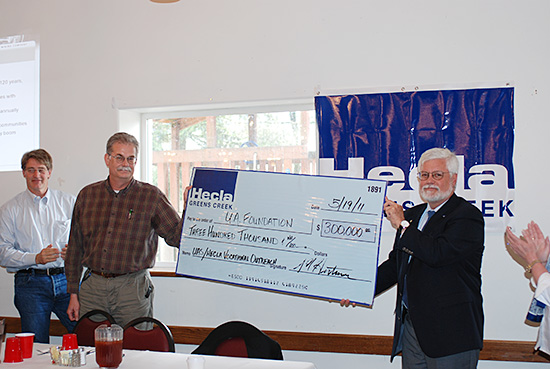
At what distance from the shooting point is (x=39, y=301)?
3.73m

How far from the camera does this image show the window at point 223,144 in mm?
3988

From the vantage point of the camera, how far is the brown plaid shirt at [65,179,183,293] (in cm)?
330

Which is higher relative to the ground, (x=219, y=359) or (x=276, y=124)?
(x=276, y=124)

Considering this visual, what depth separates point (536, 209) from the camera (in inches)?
133

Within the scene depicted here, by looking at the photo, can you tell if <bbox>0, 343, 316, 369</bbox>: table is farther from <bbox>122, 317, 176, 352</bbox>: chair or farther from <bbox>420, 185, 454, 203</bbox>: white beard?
<bbox>420, 185, 454, 203</bbox>: white beard

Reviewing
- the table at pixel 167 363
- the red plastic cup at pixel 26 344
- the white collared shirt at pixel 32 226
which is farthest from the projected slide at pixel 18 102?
the table at pixel 167 363

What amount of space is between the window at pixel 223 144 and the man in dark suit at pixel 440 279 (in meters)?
1.26

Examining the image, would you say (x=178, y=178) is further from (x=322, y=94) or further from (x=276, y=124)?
(x=322, y=94)

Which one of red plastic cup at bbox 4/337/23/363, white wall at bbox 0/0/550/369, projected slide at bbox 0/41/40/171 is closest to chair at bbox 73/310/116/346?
red plastic cup at bbox 4/337/23/363

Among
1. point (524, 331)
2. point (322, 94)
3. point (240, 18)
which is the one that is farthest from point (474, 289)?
point (240, 18)

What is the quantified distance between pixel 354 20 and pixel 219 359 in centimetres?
242

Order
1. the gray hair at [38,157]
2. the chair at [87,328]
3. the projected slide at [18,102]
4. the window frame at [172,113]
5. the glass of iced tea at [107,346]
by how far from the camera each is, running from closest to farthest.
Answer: the glass of iced tea at [107,346], the chair at [87,328], the gray hair at [38,157], the window frame at [172,113], the projected slide at [18,102]

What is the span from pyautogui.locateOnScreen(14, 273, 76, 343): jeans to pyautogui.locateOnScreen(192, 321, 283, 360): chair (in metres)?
1.60

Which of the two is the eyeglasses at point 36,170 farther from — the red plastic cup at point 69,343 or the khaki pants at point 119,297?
the red plastic cup at point 69,343
